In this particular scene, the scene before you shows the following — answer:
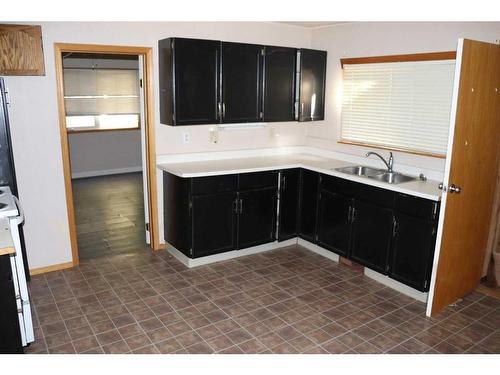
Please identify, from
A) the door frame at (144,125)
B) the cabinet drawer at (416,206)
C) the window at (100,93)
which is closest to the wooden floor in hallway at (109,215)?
the door frame at (144,125)

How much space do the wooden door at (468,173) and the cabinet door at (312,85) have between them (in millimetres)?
1876

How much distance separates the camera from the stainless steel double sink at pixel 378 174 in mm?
3935

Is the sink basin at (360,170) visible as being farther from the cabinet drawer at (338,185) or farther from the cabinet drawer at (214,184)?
the cabinet drawer at (214,184)

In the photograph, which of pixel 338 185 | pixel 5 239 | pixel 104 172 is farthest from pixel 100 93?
A: pixel 5 239

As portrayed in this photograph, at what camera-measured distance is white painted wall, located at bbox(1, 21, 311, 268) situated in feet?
11.3

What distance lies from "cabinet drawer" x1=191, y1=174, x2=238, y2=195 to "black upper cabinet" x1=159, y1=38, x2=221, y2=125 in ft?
1.81

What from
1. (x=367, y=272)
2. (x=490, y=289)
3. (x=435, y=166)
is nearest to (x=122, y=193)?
(x=367, y=272)

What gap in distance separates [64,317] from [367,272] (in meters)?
2.50

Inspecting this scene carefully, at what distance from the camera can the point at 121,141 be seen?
26.1 feet

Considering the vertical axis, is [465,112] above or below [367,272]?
above

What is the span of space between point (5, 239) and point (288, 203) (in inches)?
105

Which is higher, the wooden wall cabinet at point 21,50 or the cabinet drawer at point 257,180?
the wooden wall cabinet at point 21,50

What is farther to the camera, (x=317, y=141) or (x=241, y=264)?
(x=317, y=141)

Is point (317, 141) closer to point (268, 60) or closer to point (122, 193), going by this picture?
point (268, 60)
